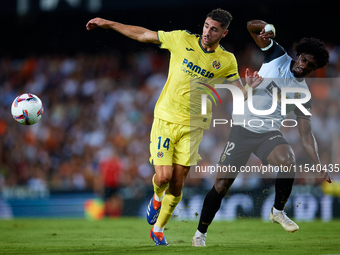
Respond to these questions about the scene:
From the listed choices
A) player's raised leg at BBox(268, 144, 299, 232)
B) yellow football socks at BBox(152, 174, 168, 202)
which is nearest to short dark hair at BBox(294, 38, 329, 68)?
player's raised leg at BBox(268, 144, 299, 232)

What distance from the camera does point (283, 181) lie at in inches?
249

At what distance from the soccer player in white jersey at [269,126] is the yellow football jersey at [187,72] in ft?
1.73

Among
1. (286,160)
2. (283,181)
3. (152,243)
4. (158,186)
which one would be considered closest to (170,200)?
(158,186)

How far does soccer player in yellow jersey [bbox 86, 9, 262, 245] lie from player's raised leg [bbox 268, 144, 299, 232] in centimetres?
101

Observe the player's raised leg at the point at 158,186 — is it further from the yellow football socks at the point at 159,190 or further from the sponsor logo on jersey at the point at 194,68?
the sponsor logo on jersey at the point at 194,68

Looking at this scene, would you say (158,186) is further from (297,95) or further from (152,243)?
(297,95)

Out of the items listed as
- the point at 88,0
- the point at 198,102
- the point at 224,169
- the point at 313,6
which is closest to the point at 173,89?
the point at 198,102

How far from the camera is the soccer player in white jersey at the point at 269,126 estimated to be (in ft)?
20.7

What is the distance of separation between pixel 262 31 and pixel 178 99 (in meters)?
1.40

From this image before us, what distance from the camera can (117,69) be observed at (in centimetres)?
1670

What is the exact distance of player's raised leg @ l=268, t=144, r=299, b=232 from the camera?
6.06 metres

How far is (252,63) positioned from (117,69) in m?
4.73

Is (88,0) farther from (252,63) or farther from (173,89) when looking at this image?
(173,89)

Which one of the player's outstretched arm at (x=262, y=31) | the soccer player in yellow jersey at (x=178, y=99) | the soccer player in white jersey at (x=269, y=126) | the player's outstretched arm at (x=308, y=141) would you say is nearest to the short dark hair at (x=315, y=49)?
the soccer player in white jersey at (x=269, y=126)
